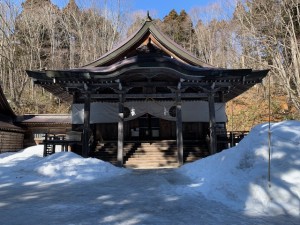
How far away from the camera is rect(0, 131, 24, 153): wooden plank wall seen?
19.2 meters

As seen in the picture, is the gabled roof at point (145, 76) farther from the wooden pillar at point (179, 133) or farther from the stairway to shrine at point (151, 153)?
the stairway to shrine at point (151, 153)

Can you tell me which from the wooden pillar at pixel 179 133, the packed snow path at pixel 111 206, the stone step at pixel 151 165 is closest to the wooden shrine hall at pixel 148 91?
the wooden pillar at pixel 179 133

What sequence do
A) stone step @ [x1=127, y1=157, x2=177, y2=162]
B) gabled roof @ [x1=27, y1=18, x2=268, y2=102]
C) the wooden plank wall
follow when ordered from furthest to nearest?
the wooden plank wall < stone step @ [x1=127, y1=157, x2=177, y2=162] < gabled roof @ [x1=27, y1=18, x2=268, y2=102]

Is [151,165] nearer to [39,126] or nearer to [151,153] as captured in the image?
[151,153]

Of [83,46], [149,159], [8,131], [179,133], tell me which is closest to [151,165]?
[149,159]

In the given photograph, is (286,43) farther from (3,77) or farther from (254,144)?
(3,77)

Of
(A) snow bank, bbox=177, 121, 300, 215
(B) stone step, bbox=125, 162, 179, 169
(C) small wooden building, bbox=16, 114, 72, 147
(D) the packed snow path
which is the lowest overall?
(B) stone step, bbox=125, 162, 179, 169

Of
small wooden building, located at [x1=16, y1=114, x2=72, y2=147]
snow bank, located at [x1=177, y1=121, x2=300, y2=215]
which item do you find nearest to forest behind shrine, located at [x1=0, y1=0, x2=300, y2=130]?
small wooden building, located at [x1=16, y1=114, x2=72, y2=147]

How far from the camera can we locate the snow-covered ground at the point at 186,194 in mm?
4375

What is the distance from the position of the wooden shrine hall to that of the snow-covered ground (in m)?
4.22

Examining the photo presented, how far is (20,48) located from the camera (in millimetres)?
35906

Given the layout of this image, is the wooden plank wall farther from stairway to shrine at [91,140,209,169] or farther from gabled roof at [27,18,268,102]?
stairway to shrine at [91,140,209,169]

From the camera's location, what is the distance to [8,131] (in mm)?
20234

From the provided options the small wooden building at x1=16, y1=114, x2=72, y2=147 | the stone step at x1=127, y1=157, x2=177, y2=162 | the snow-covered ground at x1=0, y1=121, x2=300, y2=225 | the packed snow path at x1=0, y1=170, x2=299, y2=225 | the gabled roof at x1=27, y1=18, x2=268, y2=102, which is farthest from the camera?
the small wooden building at x1=16, y1=114, x2=72, y2=147
